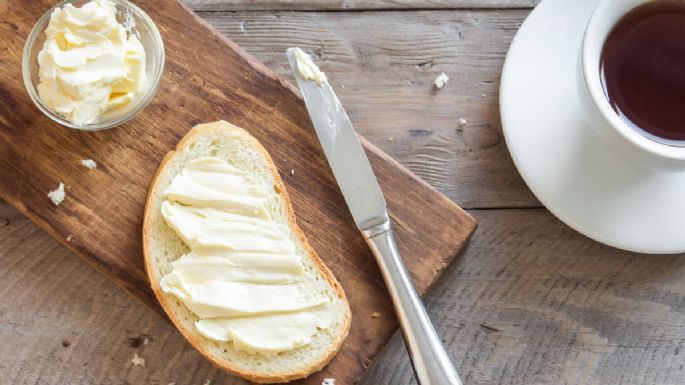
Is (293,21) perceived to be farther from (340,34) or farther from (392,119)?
(392,119)

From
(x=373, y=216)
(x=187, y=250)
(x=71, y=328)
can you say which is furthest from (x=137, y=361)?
(x=373, y=216)

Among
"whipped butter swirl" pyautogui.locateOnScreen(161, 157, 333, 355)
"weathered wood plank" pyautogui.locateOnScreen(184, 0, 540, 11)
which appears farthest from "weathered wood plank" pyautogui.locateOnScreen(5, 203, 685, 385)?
"weathered wood plank" pyautogui.locateOnScreen(184, 0, 540, 11)

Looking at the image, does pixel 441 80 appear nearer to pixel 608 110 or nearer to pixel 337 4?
pixel 337 4

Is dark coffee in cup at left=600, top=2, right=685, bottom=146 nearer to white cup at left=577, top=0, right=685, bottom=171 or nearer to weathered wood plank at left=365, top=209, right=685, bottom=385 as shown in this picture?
white cup at left=577, top=0, right=685, bottom=171

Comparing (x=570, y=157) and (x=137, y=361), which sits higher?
(x=570, y=157)

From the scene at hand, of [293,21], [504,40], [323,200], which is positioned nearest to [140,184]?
[323,200]
